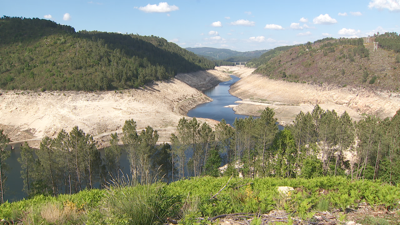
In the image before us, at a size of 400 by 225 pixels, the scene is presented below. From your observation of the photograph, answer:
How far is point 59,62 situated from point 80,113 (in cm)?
2711

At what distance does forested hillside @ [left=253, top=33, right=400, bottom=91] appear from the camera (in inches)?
2665

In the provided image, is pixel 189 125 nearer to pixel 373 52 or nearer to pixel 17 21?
pixel 373 52

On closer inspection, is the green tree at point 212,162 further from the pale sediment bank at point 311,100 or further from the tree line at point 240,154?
the pale sediment bank at point 311,100

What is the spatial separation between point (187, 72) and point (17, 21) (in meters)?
71.6

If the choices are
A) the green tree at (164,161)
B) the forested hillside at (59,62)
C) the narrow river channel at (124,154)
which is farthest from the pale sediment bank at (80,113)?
the green tree at (164,161)

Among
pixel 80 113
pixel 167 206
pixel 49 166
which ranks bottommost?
pixel 49 166

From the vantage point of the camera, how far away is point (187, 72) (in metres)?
127

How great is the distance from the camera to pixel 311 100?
250 feet

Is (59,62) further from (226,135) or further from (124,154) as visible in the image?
(226,135)

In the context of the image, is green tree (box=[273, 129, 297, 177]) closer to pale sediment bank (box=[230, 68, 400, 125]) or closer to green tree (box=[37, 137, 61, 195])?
green tree (box=[37, 137, 61, 195])

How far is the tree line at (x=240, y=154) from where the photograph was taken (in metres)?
26.6

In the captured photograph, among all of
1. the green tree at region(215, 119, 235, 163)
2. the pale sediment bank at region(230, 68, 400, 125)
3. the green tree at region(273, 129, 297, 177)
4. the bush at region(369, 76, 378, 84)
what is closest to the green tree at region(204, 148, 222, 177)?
the green tree at region(215, 119, 235, 163)

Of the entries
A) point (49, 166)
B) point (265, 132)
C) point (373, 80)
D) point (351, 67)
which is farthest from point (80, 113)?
point (351, 67)

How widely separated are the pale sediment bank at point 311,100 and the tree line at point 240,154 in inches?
1195
